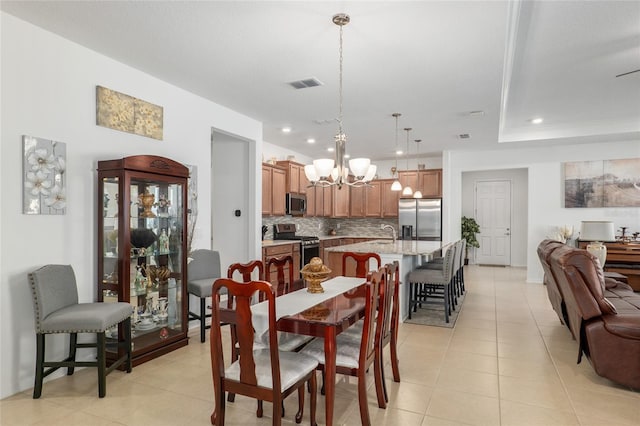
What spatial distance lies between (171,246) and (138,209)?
1.61 ft

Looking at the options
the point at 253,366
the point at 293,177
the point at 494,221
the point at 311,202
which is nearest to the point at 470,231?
the point at 494,221

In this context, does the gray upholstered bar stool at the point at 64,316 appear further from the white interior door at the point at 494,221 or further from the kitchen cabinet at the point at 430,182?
the white interior door at the point at 494,221

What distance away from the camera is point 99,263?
326cm

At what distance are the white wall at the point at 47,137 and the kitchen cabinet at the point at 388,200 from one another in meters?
5.57

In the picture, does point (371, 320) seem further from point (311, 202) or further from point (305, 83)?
point (311, 202)

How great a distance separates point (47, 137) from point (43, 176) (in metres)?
0.31

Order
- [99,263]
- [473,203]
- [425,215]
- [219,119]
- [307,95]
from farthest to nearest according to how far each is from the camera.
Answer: [473,203]
[425,215]
[219,119]
[307,95]
[99,263]

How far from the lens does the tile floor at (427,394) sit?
7.85ft

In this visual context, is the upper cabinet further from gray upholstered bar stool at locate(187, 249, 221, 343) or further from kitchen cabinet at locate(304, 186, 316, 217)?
gray upholstered bar stool at locate(187, 249, 221, 343)

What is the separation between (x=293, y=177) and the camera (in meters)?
6.92

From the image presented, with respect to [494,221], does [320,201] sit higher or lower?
higher

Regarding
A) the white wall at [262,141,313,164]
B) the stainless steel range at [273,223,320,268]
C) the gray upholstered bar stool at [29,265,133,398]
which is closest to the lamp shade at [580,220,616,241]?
the stainless steel range at [273,223,320,268]

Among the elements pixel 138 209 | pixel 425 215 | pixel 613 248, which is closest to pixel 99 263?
pixel 138 209

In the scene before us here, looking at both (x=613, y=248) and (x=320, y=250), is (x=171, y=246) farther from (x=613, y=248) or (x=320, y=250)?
(x=613, y=248)
